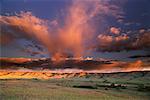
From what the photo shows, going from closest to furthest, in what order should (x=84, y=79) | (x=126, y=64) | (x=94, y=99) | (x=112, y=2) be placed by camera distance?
1. (x=94, y=99)
2. (x=112, y=2)
3. (x=126, y=64)
4. (x=84, y=79)

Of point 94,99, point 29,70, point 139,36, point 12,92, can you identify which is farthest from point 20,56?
point 139,36

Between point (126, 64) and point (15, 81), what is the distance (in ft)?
9.89

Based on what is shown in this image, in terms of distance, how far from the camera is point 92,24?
25.4 feet

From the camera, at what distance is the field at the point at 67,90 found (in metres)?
6.98

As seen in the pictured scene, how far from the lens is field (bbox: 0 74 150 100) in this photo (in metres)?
6.98

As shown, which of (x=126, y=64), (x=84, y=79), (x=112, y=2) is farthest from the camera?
(x=84, y=79)

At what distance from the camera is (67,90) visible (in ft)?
25.4

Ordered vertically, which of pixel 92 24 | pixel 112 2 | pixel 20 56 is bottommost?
pixel 20 56

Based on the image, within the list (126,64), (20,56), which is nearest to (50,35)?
(20,56)

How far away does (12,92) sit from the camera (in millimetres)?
7191

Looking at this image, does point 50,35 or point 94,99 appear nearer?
point 94,99

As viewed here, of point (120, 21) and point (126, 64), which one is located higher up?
point (120, 21)

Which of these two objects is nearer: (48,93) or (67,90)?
(48,93)

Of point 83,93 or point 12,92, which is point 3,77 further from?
point 83,93
